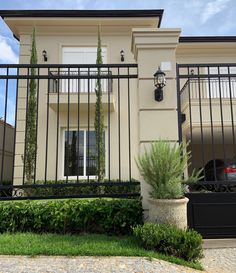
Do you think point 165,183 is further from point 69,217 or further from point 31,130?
point 31,130

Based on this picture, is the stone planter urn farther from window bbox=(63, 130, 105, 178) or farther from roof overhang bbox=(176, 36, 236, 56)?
roof overhang bbox=(176, 36, 236, 56)

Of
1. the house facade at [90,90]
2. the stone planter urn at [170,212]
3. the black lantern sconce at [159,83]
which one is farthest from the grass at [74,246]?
the house facade at [90,90]

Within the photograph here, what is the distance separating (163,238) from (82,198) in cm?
183

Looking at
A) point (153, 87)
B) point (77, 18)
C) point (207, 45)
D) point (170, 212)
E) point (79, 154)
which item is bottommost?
point (170, 212)

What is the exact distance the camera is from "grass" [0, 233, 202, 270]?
123 inches

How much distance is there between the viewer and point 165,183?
11.9ft

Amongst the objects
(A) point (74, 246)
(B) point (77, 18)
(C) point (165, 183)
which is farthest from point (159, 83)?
(B) point (77, 18)

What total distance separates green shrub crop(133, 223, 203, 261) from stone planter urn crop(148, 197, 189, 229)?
17 centimetres

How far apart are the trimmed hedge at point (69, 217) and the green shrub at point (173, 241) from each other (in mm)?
642

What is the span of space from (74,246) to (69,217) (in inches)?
25.8

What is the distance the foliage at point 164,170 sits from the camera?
11.9 ft

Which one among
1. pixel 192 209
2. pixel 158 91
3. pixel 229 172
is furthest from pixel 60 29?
pixel 192 209

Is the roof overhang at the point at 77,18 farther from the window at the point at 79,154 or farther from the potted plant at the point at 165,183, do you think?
the potted plant at the point at 165,183

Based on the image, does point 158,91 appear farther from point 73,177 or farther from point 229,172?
point 73,177
